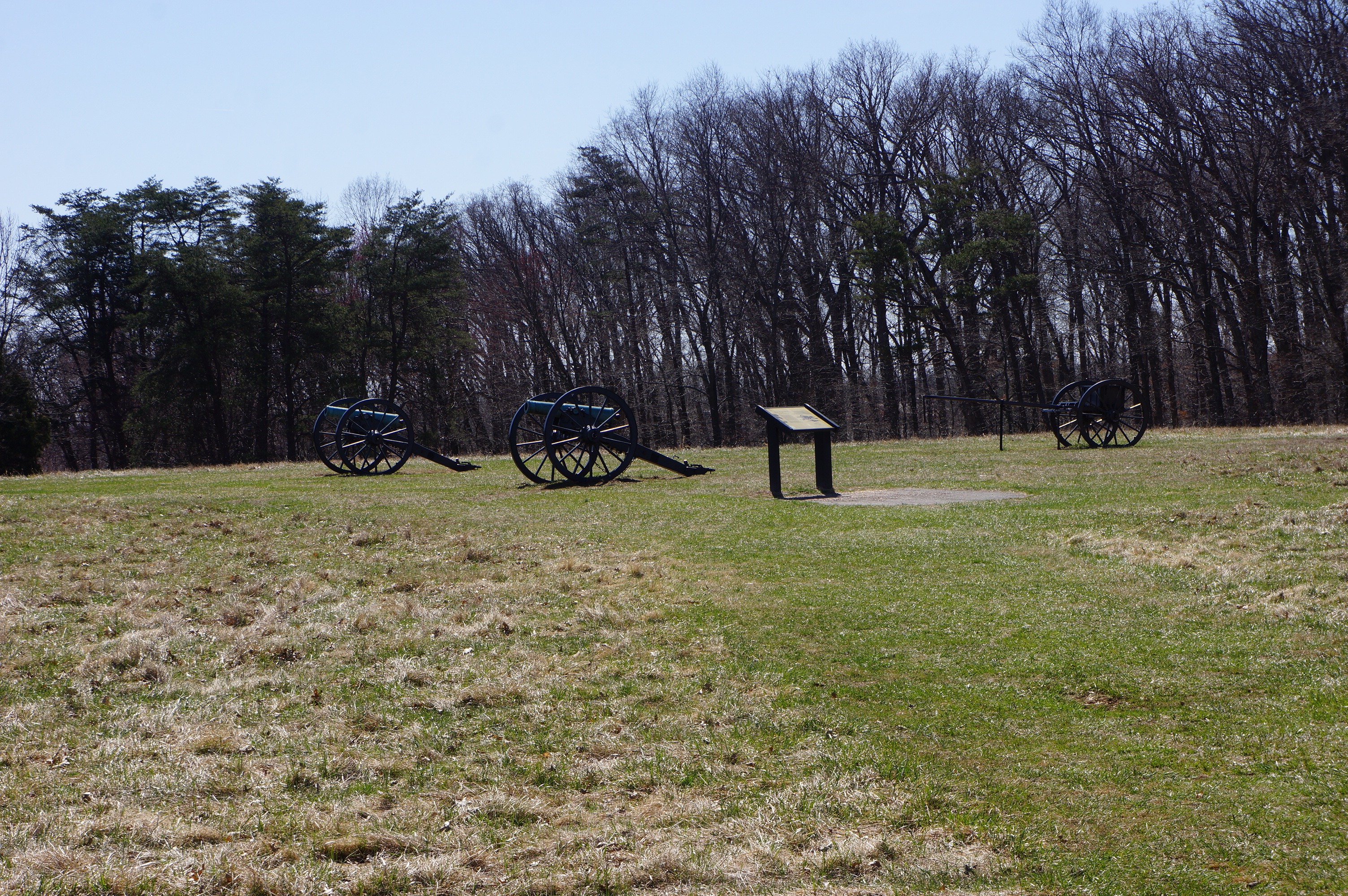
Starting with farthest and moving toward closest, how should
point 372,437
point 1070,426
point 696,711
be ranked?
1. point 1070,426
2. point 372,437
3. point 696,711

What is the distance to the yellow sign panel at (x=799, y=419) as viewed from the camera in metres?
14.1

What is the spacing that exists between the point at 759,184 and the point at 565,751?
3632 centimetres

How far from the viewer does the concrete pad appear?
12617 mm

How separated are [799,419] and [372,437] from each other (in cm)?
1039

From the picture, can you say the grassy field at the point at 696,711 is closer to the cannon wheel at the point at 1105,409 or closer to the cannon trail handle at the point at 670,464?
the cannon trail handle at the point at 670,464

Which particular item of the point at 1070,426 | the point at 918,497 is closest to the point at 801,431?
the point at 918,497

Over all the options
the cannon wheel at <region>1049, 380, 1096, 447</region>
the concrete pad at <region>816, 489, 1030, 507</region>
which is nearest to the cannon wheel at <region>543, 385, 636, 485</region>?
the concrete pad at <region>816, 489, 1030, 507</region>

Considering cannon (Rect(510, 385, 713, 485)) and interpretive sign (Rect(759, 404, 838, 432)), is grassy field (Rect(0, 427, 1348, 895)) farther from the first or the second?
cannon (Rect(510, 385, 713, 485))

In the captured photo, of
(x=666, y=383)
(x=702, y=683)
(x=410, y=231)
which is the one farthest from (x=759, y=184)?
(x=702, y=683)

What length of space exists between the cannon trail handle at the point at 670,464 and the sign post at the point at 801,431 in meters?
3.56

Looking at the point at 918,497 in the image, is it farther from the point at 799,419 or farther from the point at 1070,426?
the point at 1070,426

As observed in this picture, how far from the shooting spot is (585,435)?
1761 centimetres

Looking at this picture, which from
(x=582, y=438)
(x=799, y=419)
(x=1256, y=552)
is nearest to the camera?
(x=1256, y=552)

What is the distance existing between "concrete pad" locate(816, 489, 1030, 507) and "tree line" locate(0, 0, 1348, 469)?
19.6 m
